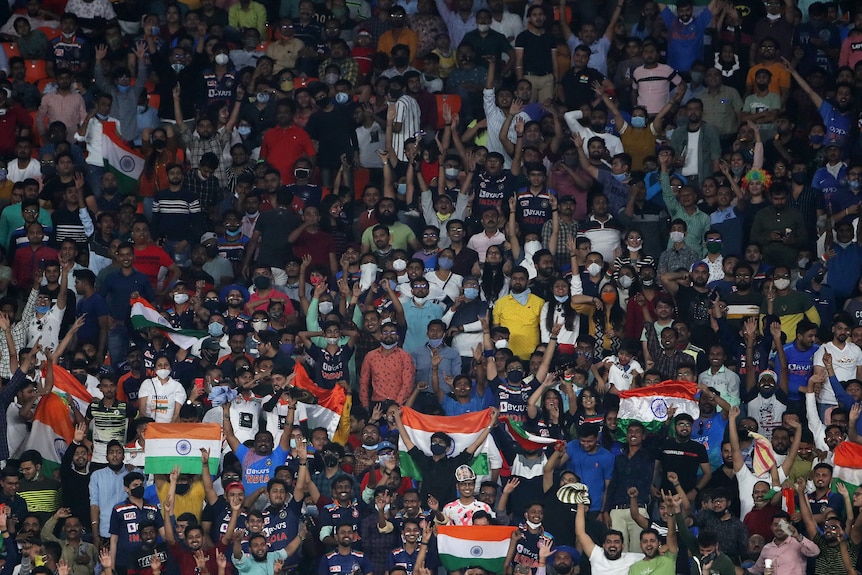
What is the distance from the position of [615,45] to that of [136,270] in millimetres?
6868

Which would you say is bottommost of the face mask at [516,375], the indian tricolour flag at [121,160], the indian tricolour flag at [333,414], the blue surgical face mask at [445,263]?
the indian tricolour flag at [333,414]

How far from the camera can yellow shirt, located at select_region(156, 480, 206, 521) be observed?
1881 centimetres

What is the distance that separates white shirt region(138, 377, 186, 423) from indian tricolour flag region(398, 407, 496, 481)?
231 cm

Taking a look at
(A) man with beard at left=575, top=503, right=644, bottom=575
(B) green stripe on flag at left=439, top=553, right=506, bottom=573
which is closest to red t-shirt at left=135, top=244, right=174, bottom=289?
(B) green stripe on flag at left=439, top=553, right=506, bottom=573

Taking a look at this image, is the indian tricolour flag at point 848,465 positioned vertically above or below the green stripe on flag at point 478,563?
above

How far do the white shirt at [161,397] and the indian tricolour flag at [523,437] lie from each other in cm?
330

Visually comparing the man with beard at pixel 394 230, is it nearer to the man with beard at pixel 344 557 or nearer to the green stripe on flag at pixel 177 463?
the green stripe on flag at pixel 177 463

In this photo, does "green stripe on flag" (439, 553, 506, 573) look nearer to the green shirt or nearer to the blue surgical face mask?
the green shirt

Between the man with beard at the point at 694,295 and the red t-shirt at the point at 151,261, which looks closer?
the man with beard at the point at 694,295

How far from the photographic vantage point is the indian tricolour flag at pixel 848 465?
1856cm

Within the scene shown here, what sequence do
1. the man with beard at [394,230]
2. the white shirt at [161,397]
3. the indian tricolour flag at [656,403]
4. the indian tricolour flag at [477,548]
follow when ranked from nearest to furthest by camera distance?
the indian tricolour flag at [477,548] → the indian tricolour flag at [656,403] → the white shirt at [161,397] → the man with beard at [394,230]

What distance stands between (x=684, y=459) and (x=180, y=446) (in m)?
4.89

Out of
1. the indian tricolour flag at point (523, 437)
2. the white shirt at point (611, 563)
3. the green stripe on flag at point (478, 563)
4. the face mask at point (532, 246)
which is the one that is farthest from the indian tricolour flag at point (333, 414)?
the white shirt at point (611, 563)

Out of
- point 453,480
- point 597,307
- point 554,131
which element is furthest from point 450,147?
point 453,480
